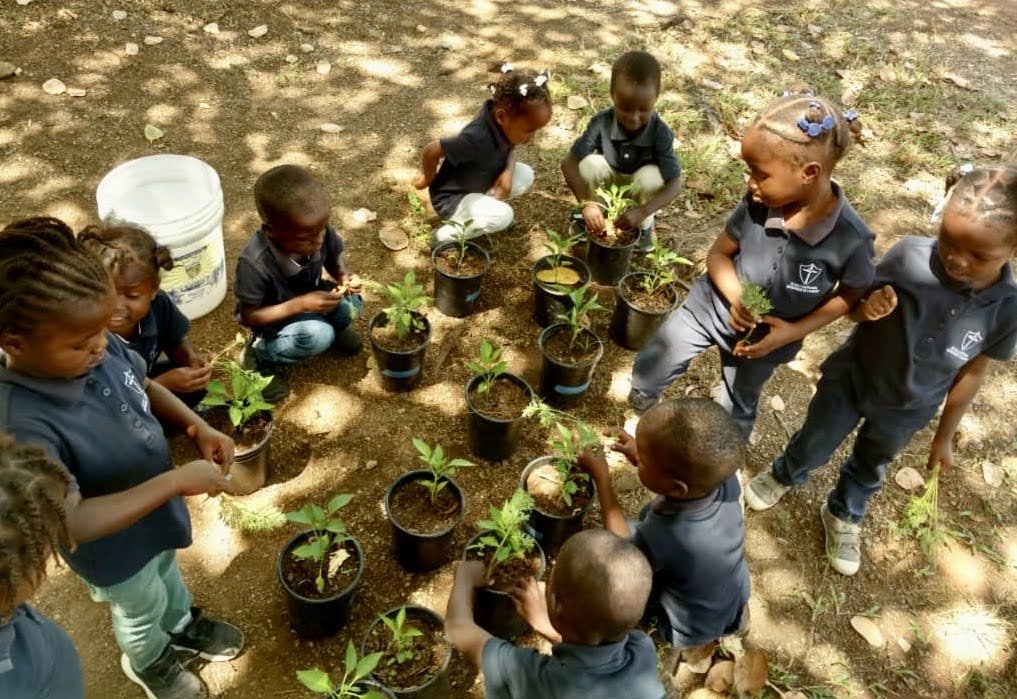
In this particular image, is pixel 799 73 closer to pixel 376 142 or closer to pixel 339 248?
pixel 376 142

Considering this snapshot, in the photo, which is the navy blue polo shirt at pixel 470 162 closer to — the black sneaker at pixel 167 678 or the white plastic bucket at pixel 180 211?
the white plastic bucket at pixel 180 211

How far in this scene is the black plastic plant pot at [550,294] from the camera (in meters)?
4.28

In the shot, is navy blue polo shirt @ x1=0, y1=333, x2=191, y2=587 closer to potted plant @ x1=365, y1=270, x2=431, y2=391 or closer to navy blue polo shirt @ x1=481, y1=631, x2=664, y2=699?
navy blue polo shirt @ x1=481, y1=631, x2=664, y2=699

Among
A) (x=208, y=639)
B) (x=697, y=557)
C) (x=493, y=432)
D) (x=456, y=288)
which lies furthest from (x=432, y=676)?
(x=456, y=288)

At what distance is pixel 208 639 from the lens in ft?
9.65

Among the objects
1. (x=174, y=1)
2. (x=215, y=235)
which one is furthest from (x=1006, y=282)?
(x=174, y=1)

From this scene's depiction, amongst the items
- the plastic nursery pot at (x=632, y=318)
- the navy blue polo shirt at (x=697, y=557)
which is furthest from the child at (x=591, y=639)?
the plastic nursery pot at (x=632, y=318)

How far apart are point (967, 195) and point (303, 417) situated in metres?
3.14

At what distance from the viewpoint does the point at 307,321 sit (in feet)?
12.3

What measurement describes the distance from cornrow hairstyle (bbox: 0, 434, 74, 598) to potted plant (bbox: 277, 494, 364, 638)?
1174 mm

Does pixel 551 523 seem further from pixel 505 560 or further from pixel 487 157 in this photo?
pixel 487 157

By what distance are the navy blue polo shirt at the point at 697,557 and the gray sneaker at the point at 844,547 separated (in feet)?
3.74

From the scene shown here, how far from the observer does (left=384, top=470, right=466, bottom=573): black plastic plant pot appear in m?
3.13

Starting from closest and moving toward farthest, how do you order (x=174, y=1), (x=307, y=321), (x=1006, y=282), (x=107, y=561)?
1. (x=107, y=561)
2. (x=1006, y=282)
3. (x=307, y=321)
4. (x=174, y=1)
